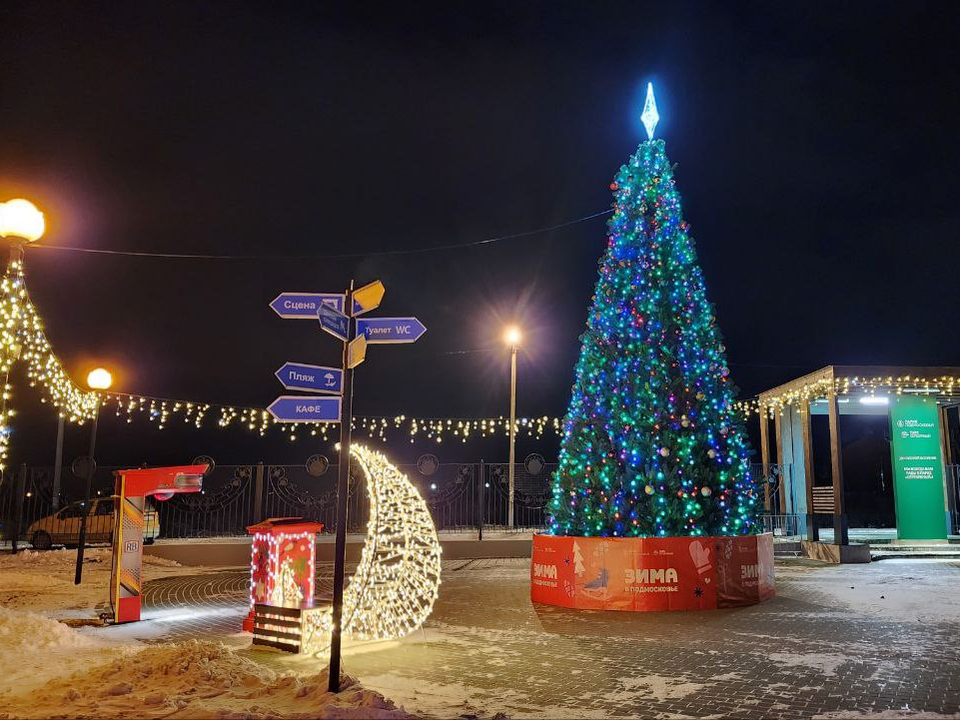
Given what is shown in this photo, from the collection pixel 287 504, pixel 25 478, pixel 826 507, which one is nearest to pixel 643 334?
pixel 826 507

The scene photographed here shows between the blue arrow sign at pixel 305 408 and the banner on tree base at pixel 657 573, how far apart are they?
5.40 metres

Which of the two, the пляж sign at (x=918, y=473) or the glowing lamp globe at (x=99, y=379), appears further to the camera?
the пляж sign at (x=918, y=473)

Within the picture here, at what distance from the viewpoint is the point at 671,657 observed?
735 centimetres

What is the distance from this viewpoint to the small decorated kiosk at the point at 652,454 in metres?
10.4

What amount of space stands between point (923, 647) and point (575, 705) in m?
4.27

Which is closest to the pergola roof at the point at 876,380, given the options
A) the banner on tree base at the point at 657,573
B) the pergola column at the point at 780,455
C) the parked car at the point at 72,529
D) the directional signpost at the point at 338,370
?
the pergola column at the point at 780,455

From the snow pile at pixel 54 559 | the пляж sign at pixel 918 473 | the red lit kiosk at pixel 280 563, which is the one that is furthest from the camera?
the пляж sign at pixel 918 473

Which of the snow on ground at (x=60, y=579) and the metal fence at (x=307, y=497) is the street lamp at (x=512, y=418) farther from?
the snow on ground at (x=60, y=579)

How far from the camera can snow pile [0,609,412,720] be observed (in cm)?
515

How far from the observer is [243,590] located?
42.8 feet

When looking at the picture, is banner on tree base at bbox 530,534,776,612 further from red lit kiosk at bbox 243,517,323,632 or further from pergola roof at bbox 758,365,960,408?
pergola roof at bbox 758,365,960,408

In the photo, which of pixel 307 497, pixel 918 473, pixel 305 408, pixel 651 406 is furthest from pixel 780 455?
pixel 305 408

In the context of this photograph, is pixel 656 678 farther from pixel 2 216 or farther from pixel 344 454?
pixel 2 216

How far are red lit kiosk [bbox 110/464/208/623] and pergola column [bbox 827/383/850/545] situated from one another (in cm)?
1353
